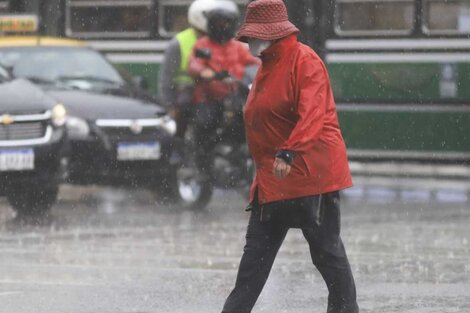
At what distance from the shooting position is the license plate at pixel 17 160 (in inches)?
555

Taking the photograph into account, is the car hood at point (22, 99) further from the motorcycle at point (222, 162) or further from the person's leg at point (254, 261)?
the person's leg at point (254, 261)

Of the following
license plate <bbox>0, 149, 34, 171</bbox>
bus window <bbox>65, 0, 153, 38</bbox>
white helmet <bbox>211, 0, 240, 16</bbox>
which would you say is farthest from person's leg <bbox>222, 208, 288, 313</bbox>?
bus window <bbox>65, 0, 153, 38</bbox>

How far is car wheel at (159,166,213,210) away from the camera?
15344 millimetres

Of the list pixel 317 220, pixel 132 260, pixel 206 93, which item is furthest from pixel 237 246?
pixel 317 220

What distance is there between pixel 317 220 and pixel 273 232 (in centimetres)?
24

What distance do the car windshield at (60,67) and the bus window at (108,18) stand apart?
9.46ft

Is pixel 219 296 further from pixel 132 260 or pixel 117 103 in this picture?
pixel 117 103

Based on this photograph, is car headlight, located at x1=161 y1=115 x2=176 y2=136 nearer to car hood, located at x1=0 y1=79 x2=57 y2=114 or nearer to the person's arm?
the person's arm

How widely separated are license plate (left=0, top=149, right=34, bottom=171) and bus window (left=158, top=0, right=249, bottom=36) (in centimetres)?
546

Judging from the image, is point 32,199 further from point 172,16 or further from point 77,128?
point 172,16

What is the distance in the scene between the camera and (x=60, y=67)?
16.5 meters

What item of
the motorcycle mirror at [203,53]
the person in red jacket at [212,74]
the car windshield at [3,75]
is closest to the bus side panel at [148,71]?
the person in red jacket at [212,74]

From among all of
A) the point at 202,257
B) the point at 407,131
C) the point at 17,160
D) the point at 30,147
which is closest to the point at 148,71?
the point at 407,131

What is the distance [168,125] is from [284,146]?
27.6 ft
